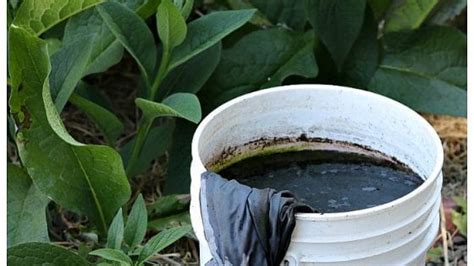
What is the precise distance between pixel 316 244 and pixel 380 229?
0.25 ft

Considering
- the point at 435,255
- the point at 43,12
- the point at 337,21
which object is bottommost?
the point at 435,255

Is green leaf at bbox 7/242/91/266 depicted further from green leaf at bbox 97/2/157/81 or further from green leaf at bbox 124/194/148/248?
green leaf at bbox 97/2/157/81

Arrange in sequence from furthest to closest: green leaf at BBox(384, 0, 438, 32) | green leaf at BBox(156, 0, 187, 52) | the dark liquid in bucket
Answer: green leaf at BBox(384, 0, 438, 32) < green leaf at BBox(156, 0, 187, 52) < the dark liquid in bucket

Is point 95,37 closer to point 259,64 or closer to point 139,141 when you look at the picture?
point 139,141

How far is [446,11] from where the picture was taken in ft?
6.84

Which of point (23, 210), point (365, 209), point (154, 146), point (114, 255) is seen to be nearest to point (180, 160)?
point (154, 146)

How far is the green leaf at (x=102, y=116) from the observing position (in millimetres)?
1759

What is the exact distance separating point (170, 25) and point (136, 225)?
0.32 metres

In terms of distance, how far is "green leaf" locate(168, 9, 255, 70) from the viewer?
67.9 inches

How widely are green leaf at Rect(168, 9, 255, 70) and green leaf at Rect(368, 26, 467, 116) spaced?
0.35 metres

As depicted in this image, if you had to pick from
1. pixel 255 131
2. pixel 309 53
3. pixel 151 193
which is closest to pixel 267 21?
pixel 309 53

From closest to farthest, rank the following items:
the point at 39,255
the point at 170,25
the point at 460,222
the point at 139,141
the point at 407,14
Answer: the point at 39,255
the point at 170,25
the point at 139,141
the point at 460,222
the point at 407,14

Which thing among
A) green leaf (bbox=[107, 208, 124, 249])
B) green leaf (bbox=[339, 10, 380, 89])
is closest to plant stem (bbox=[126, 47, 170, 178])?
green leaf (bbox=[107, 208, 124, 249])

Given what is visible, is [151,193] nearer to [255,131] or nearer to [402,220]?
[255,131]
